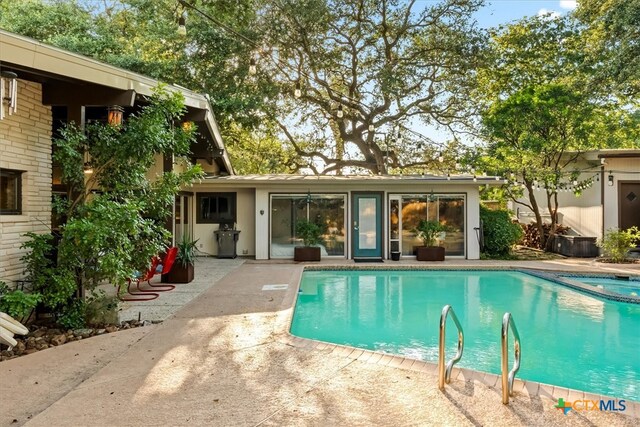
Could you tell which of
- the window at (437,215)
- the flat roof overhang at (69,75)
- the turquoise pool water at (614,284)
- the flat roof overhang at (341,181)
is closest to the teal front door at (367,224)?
the flat roof overhang at (341,181)

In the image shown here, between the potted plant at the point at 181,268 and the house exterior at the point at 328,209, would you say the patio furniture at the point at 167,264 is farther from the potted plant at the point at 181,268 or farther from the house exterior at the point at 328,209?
the house exterior at the point at 328,209

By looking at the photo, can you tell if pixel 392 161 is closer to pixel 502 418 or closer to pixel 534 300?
pixel 534 300

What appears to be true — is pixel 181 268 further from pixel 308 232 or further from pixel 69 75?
pixel 308 232

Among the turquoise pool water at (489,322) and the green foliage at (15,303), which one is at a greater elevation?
the green foliage at (15,303)

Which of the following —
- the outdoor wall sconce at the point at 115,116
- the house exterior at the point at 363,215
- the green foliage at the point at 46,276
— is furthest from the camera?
the house exterior at the point at 363,215

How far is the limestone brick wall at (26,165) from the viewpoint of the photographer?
5062 mm

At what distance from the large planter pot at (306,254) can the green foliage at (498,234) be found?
17.3 ft

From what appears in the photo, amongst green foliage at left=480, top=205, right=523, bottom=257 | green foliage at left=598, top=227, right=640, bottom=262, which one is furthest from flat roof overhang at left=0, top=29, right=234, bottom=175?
green foliage at left=598, top=227, right=640, bottom=262

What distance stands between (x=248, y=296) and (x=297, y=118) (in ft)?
46.8

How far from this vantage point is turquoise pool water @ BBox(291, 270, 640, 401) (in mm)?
4711

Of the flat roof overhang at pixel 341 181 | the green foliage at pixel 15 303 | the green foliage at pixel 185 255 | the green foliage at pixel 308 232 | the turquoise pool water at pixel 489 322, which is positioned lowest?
the turquoise pool water at pixel 489 322

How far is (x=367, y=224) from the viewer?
13250 mm

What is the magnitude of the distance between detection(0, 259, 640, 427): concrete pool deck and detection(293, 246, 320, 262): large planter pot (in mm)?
7393

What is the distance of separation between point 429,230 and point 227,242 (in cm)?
613
